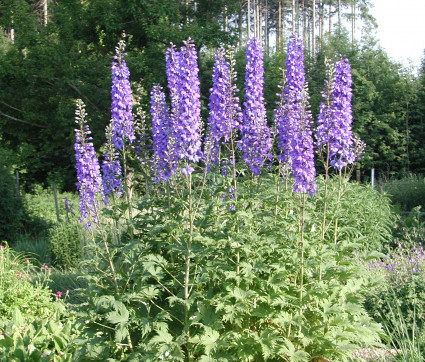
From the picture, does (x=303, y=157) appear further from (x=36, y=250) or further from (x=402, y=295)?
(x=36, y=250)

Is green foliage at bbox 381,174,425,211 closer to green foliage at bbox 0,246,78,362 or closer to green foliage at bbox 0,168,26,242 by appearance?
green foliage at bbox 0,246,78,362

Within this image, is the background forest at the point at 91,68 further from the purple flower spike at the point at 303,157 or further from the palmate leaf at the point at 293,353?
the palmate leaf at the point at 293,353

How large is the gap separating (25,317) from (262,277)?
3.12m

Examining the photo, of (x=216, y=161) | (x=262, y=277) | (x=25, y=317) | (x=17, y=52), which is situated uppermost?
(x=17, y=52)

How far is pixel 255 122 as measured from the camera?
4766 mm

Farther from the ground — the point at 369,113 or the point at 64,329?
the point at 369,113

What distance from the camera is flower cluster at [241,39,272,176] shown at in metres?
4.75

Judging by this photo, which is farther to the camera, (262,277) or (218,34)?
(218,34)

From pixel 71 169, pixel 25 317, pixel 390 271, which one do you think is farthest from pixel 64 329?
pixel 71 169

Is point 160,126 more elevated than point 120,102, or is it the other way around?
point 120,102

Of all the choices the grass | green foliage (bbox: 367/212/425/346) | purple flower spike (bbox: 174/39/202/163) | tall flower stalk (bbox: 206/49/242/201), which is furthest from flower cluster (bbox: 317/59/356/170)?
the grass

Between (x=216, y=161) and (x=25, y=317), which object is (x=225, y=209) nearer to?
(x=216, y=161)

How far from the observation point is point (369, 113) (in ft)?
60.1

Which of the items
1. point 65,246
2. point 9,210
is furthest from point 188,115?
point 9,210
